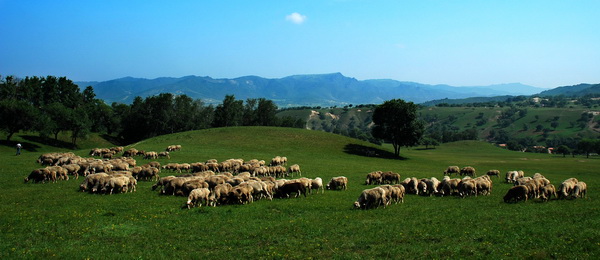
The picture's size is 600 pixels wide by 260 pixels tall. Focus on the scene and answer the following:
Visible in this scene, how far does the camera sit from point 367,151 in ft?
246

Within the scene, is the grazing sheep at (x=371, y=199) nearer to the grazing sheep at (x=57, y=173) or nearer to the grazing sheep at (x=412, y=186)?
the grazing sheep at (x=412, y=186)

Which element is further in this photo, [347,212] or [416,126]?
[416,126]

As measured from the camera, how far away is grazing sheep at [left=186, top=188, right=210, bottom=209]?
2189 cm

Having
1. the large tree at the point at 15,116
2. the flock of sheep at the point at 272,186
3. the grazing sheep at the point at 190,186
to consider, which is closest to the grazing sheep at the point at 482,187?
the flock of sheep at the point at 272,186

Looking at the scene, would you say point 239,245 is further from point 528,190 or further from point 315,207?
point 528,190

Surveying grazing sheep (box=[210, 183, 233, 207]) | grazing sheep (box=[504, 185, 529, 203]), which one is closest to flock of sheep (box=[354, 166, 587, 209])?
grazing sheep (box=[504, 185, 529, 203])

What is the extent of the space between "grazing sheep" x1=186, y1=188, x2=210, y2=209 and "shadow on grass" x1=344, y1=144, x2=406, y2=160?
51.1 m

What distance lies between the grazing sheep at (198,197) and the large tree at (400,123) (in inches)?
2360

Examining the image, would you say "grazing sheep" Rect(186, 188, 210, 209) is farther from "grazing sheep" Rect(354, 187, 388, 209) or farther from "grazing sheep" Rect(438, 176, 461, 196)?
"grazing sheep" Rect(438, 176, 461, 196)

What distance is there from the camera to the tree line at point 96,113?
237ft

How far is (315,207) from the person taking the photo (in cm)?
2191

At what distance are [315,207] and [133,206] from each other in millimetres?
10593

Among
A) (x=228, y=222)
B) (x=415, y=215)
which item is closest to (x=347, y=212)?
(x=415, y=215)

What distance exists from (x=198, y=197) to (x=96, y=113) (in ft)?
361
